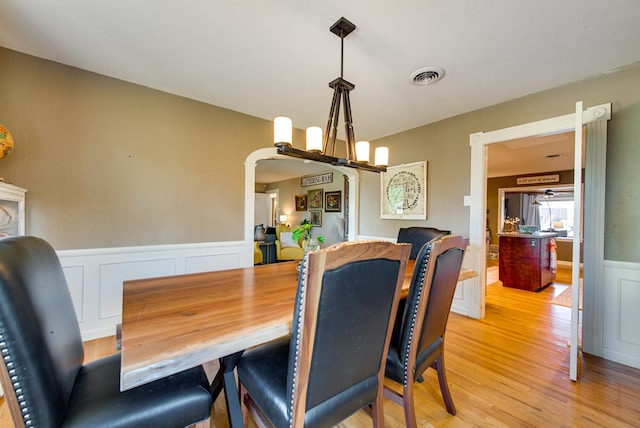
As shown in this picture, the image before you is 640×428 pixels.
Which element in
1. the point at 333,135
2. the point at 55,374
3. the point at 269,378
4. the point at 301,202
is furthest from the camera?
the point at 301,202

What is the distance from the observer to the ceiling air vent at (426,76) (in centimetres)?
217

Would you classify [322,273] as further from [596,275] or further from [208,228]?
[596,275]

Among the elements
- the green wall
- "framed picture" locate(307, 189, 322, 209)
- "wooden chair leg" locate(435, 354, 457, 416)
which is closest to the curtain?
"framed picture" locate(307, 189, 322, 209)

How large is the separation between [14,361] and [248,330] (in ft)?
1.95

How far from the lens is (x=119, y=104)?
96.3 inches

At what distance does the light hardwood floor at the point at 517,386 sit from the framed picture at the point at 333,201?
391cm

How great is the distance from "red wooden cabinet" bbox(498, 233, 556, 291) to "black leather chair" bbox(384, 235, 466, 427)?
3.66 m

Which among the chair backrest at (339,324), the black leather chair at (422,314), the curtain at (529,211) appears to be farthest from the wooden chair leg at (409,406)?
the curtain at (529,211)

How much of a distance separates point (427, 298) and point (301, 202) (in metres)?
6.53

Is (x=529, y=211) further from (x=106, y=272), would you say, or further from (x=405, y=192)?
(x=106, y=272)

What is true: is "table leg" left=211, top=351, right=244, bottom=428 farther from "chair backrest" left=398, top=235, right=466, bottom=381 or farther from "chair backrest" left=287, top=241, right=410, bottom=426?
"chair backrest" left=398, top=235, right=466, bottom=381

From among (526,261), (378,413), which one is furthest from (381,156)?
(526,261)

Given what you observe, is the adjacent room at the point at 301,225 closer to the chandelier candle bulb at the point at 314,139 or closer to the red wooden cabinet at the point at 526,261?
the chandelier candle bulb at the point at 314,139

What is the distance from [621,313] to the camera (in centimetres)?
207
